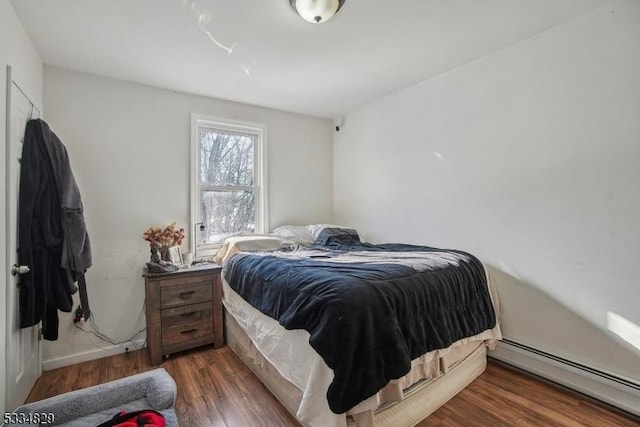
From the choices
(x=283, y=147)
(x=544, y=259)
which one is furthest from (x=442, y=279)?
(x=283, y=147)

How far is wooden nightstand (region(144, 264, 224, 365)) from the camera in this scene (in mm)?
2516

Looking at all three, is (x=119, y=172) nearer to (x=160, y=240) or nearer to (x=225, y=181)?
(x=160, y=240)

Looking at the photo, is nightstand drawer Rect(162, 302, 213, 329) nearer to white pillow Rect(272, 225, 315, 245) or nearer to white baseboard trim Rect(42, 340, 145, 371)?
white baseboard trim Rect(42, 340, 145, 371)

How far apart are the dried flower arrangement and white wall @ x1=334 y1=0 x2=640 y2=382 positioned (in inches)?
89.5

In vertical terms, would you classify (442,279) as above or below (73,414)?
above

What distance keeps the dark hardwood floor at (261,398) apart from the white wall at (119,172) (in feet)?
1.37

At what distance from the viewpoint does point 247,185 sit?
11.7 feet

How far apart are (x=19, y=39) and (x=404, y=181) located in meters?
3.13

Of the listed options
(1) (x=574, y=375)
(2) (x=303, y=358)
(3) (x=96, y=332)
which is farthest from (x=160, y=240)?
(1) (x=574, y=375)

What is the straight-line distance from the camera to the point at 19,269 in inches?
73.0

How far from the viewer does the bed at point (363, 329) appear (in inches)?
55.1

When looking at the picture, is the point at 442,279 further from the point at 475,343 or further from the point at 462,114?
the point at 462,114

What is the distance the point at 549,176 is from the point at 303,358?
2062 millimetres

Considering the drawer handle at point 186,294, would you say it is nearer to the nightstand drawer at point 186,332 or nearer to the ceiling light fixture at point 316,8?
the nightstand drawer at point 186,332
